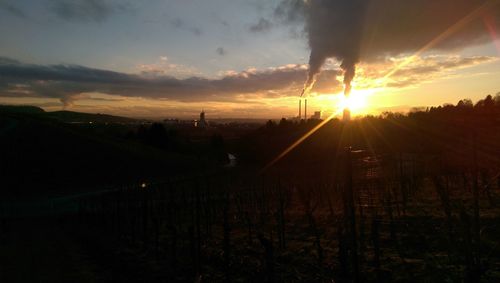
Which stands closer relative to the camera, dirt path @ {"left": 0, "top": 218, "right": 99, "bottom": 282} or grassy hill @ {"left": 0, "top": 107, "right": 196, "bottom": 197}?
dirt path @ {"left": 0, "top": 218, "right": 99, "bottom": 282}

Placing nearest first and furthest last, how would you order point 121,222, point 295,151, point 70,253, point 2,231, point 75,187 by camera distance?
point 70,253
point 121,222
point 2,231
point 75,187
point 295,151

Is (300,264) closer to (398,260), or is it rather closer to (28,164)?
(398,260)

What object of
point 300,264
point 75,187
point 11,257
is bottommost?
point 75,187

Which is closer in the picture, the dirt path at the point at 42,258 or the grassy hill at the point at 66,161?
the dirt path at the point at 42,258

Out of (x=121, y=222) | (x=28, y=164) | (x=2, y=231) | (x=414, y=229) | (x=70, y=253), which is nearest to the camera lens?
(x=414, y=229)

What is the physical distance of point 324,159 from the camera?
60875 millimetres

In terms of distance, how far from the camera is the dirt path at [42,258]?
14664 mm

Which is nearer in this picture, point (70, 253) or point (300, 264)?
point (300, 264)

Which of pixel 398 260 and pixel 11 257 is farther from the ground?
pixel 398 260

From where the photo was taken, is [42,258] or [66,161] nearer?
[42,258]

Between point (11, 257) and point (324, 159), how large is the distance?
46.7 metres

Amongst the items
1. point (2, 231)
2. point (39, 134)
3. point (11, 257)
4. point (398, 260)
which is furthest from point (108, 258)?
point (39, 134)

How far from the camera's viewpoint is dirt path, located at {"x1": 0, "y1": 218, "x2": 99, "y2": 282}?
14664 millimetres

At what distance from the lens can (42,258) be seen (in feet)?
59.3
